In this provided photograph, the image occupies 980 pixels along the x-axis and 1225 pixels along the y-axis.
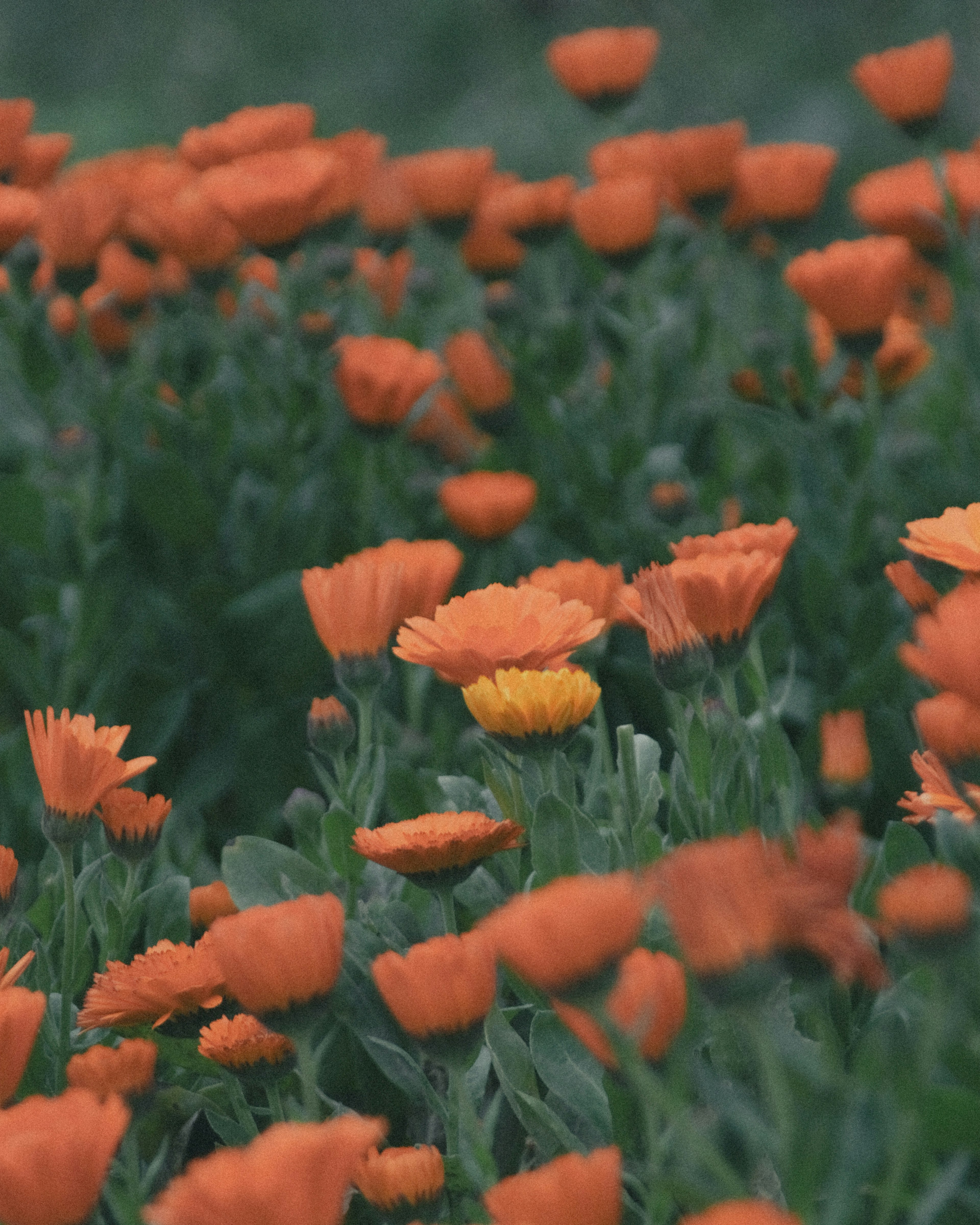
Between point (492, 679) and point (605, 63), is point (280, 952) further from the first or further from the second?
point (605, 63)

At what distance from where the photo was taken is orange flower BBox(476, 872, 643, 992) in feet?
1.82

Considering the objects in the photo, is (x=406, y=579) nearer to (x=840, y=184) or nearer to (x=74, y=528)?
(x=74, y=528)

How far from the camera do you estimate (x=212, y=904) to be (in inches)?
40.9

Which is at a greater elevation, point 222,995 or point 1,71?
point 1,71

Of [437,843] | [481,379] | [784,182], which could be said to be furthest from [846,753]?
[784,182]

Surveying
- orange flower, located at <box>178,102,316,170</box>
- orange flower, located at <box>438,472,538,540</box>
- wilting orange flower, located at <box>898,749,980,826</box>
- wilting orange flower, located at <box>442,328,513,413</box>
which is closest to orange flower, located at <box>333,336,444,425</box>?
orange flower, located at <box>438,472,538,540</box>

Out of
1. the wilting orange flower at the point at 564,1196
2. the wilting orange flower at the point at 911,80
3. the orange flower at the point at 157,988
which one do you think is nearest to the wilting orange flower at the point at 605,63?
the wilting orange flower at the point at 911,80

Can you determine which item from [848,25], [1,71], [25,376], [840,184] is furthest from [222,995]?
[1,71]

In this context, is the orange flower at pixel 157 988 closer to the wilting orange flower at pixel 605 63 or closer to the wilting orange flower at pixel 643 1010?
the wilting orange flower at pixel 643 1010

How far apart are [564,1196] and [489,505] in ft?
3.11

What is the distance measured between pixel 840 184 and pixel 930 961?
4.85 meters

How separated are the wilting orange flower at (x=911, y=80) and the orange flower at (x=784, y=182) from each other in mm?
144

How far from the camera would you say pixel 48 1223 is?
603 mm

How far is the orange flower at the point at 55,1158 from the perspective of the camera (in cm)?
58
